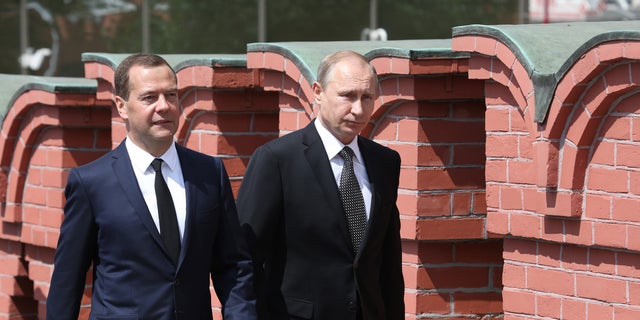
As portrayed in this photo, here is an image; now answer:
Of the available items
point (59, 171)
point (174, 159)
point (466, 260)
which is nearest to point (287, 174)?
point (174, 159)

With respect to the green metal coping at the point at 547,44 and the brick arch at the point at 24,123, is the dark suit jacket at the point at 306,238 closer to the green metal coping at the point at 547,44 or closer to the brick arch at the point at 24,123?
the green metal coping at the point at 547,44

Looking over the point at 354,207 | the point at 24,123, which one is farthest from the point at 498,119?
the point at 24,123

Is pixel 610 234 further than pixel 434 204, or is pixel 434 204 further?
pixel 434 204

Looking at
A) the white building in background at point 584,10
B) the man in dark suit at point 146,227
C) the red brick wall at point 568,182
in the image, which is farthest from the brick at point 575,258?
the white building in background at point 584,10

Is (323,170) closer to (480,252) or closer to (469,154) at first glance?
(469,154)

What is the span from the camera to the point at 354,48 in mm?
6148

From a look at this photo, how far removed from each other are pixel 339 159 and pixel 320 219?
21 cm

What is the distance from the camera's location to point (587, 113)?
4.75 m

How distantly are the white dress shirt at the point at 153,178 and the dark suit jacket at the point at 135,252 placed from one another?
0.02 meters

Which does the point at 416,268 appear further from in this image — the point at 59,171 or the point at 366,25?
the point at 366,25

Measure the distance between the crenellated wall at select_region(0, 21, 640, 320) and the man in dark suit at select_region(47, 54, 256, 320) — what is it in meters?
1.13

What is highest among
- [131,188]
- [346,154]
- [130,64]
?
[130,64]

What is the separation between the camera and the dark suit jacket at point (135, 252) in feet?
14.2

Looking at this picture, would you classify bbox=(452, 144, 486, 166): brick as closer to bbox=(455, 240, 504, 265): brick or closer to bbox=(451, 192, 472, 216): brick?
bbox=(451, 192, 472, 216): brick
